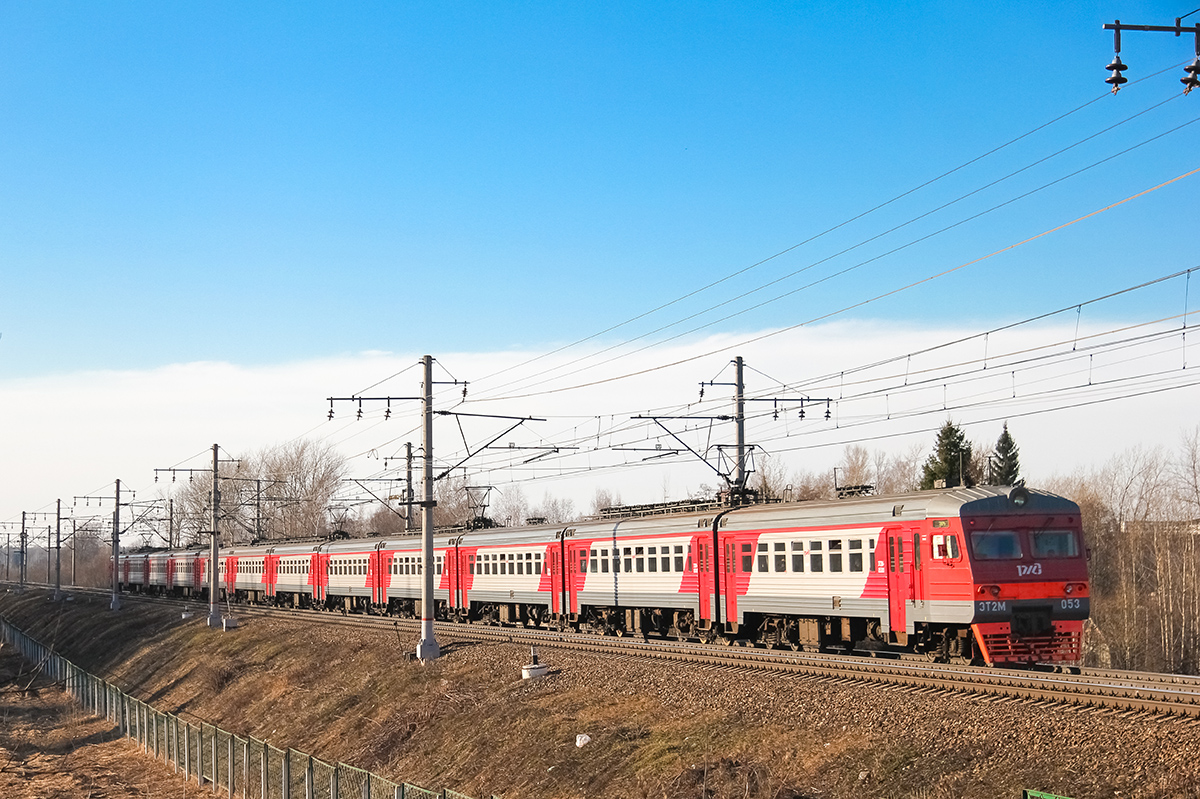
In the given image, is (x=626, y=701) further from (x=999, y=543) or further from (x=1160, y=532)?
(x=1160, y=532)

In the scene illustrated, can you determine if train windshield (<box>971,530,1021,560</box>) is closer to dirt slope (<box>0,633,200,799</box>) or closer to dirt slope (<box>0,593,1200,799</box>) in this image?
dirt slope (<box>0,593,1200,799</box>)

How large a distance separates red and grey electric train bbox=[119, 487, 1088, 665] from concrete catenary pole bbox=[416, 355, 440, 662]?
5.20 m

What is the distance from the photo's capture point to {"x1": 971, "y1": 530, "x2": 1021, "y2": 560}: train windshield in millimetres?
20953

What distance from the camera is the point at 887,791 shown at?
1433 centimetres

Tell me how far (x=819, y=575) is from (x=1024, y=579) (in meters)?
4.64

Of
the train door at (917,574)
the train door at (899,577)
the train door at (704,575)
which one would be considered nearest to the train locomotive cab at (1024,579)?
the train door at (917,574)

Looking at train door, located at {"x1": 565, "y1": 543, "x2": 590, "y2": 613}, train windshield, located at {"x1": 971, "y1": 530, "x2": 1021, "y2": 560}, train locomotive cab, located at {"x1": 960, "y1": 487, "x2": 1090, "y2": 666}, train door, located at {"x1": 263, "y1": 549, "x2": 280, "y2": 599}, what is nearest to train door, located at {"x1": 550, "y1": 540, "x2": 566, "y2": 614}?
train door, located at {"x1": 565, "y1": 543, "x2": 590, "y2": 613}

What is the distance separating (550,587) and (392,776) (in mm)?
13714

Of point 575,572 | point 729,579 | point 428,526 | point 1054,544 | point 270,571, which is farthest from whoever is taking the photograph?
point 270,571

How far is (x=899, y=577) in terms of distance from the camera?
73.0ft

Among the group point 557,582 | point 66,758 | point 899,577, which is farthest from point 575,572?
point 66,758

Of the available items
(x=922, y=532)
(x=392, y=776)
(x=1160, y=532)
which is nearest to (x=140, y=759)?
(x=392, y=776)

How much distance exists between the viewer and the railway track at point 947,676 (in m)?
16.2

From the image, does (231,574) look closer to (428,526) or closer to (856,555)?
(428,526)
